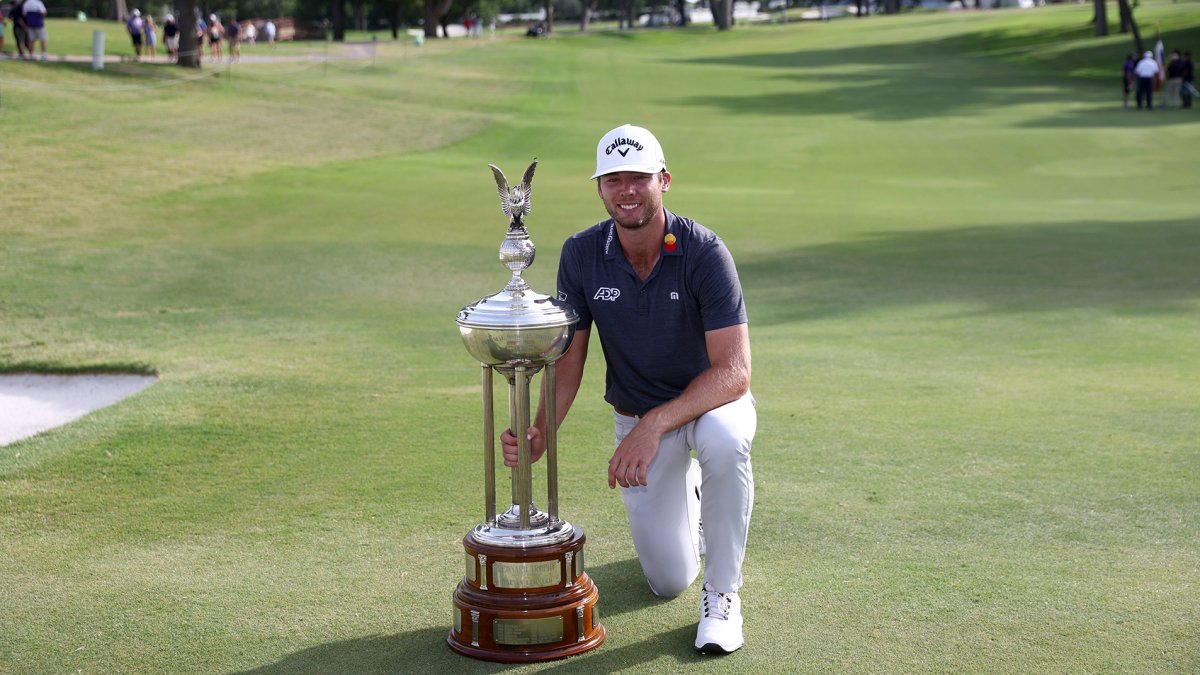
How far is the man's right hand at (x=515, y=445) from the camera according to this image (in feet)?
16.4

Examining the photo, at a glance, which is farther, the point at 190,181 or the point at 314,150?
the point at 314,150

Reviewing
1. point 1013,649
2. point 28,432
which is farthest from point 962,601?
point 28,432

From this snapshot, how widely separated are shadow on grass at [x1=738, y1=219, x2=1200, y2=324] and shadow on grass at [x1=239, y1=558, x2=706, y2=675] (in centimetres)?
780

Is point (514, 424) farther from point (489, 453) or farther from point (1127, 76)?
point (1127, 76)

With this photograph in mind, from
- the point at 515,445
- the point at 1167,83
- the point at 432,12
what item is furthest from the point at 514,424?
the point at 432,12

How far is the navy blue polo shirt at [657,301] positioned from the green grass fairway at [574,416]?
35.7 inches

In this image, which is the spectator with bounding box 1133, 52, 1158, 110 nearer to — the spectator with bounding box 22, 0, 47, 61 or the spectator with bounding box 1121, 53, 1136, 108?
the spectator with bounding box 1121, 53, 1136, 108

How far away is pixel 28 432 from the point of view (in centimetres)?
864

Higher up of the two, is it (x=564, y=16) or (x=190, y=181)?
(x=564, y=16)

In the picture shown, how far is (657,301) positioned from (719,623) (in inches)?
49.4

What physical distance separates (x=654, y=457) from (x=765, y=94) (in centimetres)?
4449

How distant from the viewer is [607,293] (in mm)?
5367

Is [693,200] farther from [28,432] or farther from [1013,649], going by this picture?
[1013,649]

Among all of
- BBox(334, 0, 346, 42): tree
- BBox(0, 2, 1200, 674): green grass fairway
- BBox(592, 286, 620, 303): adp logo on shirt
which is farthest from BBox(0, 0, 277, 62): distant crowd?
BBox(592, 286, 620, 303): adp logo on shirt
